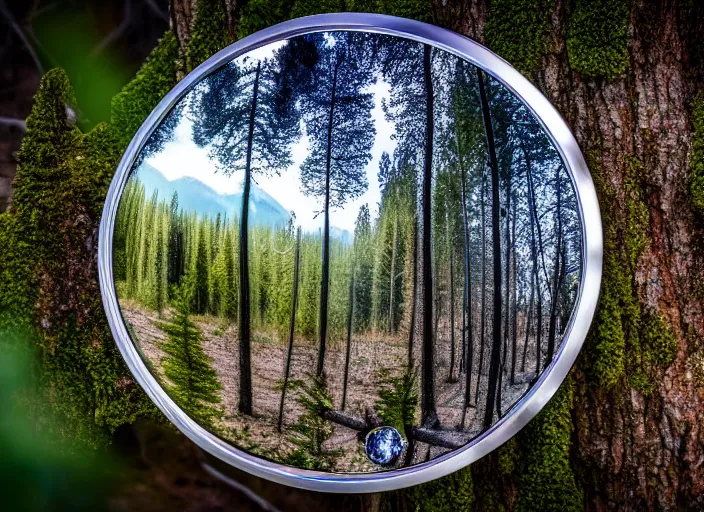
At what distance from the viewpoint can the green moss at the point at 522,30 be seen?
1.16 m

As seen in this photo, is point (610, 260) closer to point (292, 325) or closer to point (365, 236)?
point (365, 236)

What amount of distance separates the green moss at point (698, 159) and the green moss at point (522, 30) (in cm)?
32

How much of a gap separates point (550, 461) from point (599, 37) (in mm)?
853

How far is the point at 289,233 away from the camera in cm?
106

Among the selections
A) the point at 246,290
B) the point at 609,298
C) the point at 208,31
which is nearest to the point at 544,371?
the point at 609,298

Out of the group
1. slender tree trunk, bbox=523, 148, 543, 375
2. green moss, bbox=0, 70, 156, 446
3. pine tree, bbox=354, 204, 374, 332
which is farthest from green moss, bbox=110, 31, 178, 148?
slender tree trunk, bbox=523, 148, 543, 375

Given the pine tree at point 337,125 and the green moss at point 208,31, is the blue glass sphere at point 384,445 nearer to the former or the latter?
the pine tree at point 337,125

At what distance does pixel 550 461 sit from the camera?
3.98 feet

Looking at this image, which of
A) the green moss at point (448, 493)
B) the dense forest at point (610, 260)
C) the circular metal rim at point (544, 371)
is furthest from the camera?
the green moss at point (448, 493)

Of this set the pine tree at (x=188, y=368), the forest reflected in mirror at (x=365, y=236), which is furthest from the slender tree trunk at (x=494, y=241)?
the pine tree at (x=188, y=368)

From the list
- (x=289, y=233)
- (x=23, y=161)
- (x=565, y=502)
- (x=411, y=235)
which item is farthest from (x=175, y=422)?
(x=565, y=502)

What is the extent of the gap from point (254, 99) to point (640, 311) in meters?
0.86

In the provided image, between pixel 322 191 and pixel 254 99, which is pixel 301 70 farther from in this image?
pixel 322 191

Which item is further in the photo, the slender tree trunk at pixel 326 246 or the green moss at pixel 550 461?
the green moss at pixel 550 461
